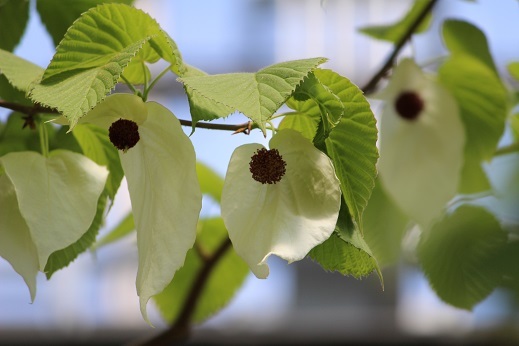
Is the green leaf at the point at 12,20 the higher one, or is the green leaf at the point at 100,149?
the green leaf at the point at 12,20

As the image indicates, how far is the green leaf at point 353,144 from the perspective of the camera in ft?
0.86

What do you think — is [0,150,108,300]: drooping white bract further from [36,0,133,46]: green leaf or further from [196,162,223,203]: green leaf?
[196,162,223,203]: green leaf

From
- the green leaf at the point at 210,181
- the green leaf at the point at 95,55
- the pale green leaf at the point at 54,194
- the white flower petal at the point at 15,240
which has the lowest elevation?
the green leaf at the point at 210,181

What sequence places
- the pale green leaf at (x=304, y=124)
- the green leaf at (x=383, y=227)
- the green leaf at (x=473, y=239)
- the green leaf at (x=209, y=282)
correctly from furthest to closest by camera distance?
the green leaf at (x=209, y=282)
the green leaf at (x=383, y=227)
the pale green leaf at (x=304, y=124)
the green leaf at (x=473, y=239)

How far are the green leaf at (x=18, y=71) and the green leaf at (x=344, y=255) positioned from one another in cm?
12

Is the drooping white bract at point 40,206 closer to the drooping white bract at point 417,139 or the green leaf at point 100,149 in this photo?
the green leaf at point 100,149

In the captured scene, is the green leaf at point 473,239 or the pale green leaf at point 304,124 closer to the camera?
the green leaf at point 473,239

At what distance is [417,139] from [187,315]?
0.64ft

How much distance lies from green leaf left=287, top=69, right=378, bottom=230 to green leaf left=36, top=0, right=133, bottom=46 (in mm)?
188

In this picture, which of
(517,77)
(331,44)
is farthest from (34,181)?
(331,44)

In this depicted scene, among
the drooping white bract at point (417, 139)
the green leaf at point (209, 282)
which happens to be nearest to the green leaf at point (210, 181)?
the green leaf at point (209, 282)

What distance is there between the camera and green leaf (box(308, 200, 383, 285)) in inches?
10.2

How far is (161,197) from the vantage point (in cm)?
26

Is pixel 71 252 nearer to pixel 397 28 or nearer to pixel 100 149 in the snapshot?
pixel 100 149
